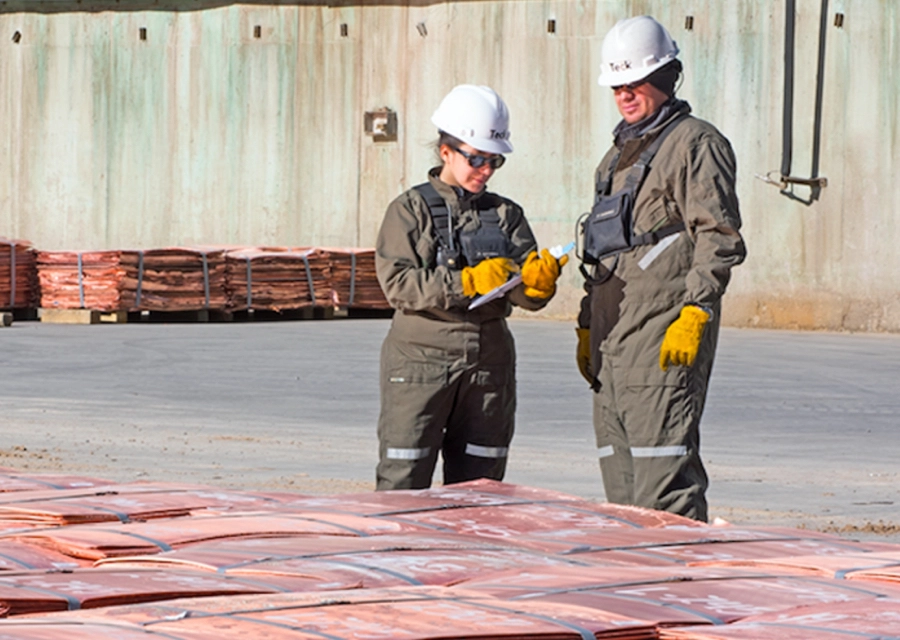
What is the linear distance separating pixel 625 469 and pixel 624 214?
850 millimetres

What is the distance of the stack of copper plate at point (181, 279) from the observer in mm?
20172

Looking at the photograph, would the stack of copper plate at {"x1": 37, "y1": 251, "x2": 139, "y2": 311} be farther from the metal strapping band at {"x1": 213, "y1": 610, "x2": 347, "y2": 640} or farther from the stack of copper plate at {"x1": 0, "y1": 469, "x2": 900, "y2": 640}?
the metal strapping band at {"x1": 213, "y1": 610, "x2": 347, "y2": 640}

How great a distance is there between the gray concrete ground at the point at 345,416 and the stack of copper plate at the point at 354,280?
118 inches

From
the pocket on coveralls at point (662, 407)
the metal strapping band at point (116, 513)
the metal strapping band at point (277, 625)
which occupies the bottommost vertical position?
the metal strapping band at point (116, 513)

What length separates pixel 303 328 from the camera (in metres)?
19.7

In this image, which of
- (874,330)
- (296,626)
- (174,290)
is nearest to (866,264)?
(874,330)

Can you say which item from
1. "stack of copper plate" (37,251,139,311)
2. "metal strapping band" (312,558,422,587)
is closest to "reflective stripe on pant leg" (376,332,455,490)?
"metal strapping band" (312,558,422,587)

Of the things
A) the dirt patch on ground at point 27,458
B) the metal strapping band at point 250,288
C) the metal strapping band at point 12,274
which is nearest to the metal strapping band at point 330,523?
the dirt patch on ground at point 27,458

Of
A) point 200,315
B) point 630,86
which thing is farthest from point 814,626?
point 200,315

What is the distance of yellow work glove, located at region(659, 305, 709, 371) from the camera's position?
Answer: 5.12m

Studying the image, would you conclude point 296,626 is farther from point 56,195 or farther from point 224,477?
point 56,195

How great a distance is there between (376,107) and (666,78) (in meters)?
17.5

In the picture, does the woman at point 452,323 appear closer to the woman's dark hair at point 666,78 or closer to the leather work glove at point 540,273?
the leather work glove at point 540,273

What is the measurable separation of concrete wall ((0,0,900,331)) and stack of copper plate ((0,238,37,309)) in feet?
11.9
